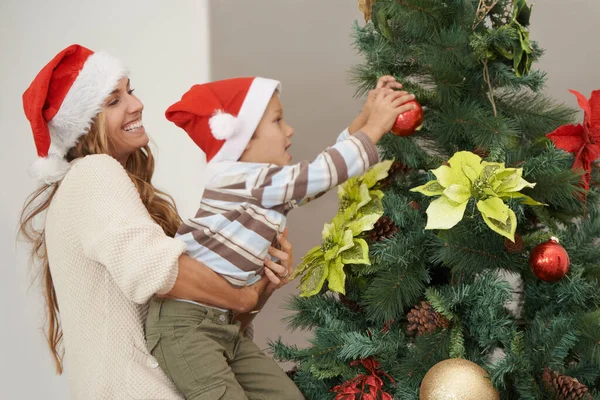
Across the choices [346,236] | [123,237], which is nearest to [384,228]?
[346,236]

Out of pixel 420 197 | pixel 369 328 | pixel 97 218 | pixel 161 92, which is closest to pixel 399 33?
pixel 420 197

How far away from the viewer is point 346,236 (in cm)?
125

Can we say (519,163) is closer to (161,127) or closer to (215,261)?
(215,261)

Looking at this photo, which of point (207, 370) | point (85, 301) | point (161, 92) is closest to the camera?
point (207, 370)

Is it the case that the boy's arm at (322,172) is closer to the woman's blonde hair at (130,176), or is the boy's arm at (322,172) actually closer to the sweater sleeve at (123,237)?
the sweater sleeve at (123,237)

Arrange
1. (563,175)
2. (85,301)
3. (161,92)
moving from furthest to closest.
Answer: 1. (161,92)
2. (85,301)
3. (563,175)

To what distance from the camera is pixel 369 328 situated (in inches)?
47.4

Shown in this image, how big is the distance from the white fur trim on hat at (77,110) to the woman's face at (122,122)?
23mm

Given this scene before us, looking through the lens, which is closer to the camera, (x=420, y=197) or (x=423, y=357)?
(x=423, y=357)

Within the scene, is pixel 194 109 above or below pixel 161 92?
above

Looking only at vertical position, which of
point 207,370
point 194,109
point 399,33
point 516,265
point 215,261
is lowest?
point 207,370

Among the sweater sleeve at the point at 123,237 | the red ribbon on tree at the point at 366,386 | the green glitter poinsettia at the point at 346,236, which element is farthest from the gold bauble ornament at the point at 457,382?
the sweater sleeve at the point at 123,237

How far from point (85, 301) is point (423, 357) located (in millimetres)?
633

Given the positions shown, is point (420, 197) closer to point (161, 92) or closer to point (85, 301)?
point (85, 301)
